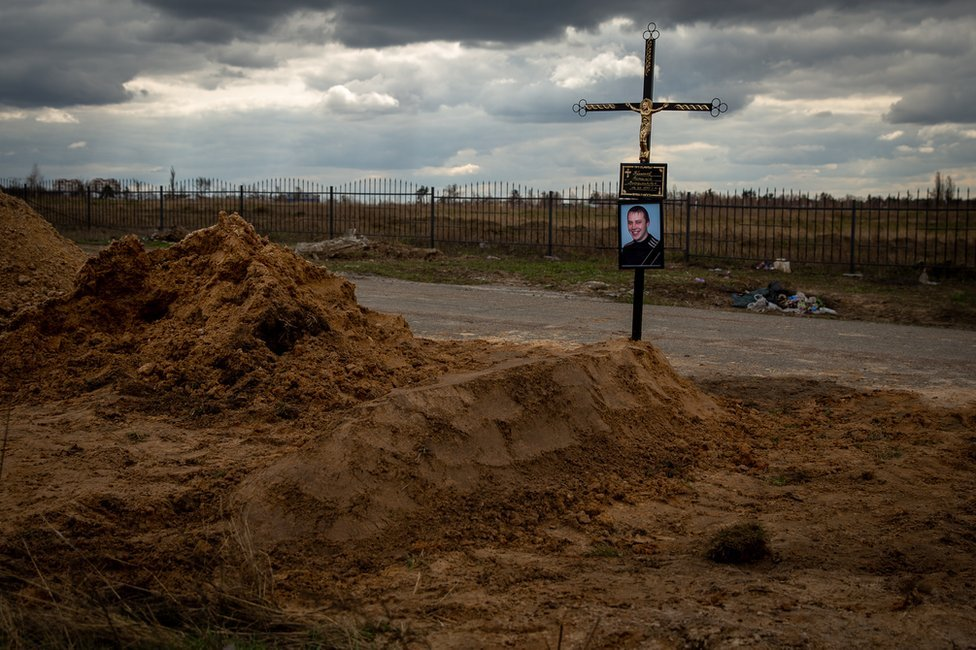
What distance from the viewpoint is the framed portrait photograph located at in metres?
8.19

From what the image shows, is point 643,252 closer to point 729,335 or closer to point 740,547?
point 740,547

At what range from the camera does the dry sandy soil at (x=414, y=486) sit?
4.03 m

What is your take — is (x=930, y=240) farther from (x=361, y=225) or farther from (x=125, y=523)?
(x=125, y=523)

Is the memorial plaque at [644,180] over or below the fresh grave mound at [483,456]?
over

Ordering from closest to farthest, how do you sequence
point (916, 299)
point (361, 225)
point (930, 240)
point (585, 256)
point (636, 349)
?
point (636, 349), point (916, 299), point (585, 256), point (930, 240), point (361, 225)

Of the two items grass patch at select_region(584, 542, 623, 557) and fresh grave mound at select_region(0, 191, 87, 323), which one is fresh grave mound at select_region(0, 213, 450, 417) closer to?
fresh grave mound at select_region(0, 191, 87, 323)

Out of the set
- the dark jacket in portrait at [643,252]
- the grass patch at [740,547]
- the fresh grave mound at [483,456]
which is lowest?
the grass patch at [740,547]

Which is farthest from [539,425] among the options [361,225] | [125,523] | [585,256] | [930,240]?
[361,225]

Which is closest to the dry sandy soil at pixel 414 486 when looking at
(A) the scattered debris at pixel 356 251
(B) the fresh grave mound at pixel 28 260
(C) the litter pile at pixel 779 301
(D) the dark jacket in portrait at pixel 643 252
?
(D) the dark jacket in portrait at pixel 643 252

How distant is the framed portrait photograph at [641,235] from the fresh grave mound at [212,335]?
84.8 inches

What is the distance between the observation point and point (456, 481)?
5.66 metres

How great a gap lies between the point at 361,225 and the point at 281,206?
437 centimetres

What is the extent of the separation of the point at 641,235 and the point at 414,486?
378cm

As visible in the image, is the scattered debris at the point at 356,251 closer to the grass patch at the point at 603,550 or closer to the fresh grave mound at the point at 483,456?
the fresh grave mound at the point at 483,456
